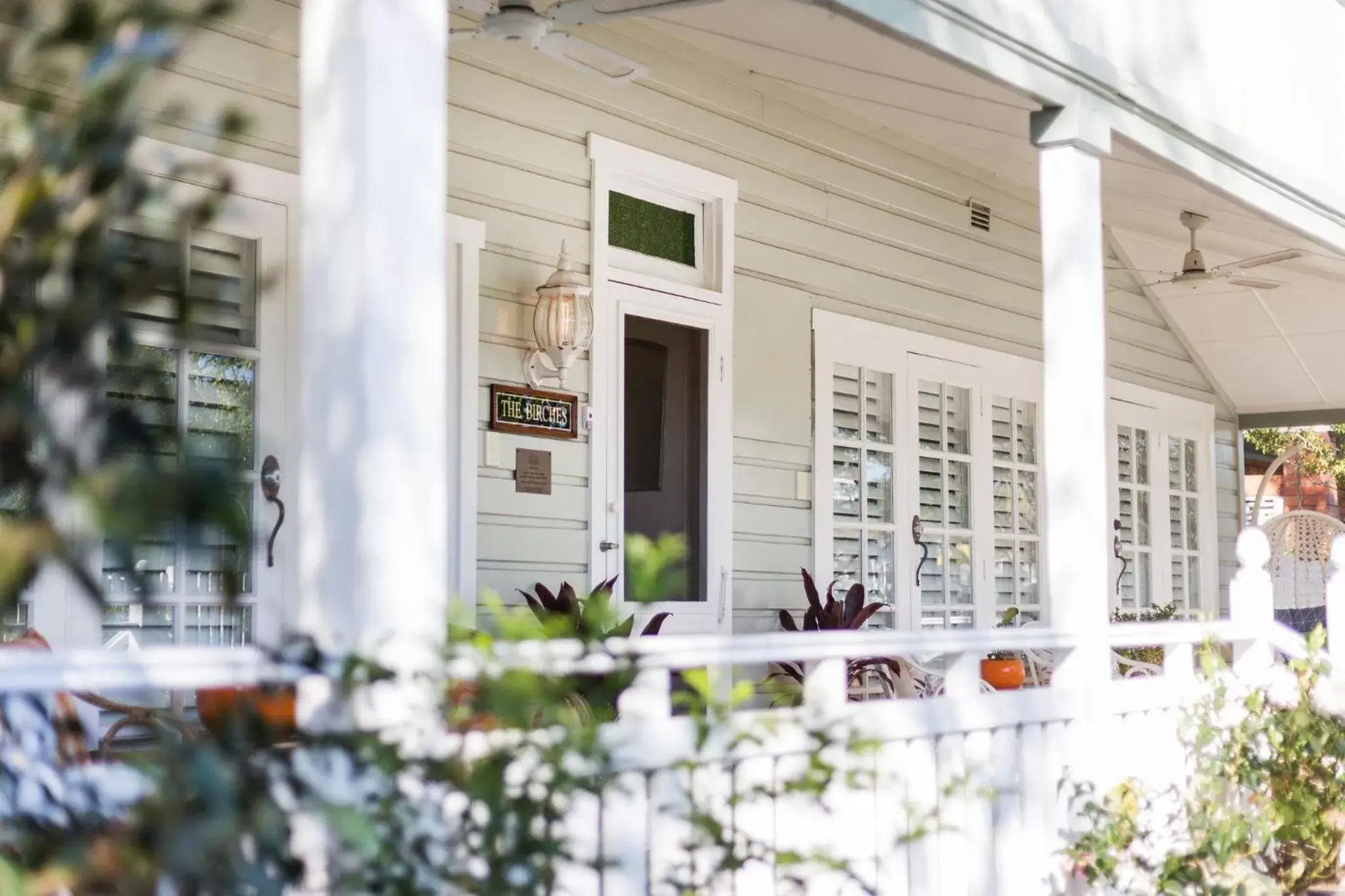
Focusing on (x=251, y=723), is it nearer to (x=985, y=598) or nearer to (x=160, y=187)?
(x=160, y=187)

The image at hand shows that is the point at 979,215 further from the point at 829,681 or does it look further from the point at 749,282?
the point at 829,681

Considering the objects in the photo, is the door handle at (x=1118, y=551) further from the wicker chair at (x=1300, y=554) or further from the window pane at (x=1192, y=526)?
the wicker chair at (x=1300, y=554)

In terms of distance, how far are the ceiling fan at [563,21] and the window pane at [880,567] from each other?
303 cm

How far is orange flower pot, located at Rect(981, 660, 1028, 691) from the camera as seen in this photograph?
6.47 meters

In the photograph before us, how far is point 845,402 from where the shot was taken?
7.09 metres

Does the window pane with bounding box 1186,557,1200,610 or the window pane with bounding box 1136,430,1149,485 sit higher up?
the window pane with bounding box 1136,430,1149,485

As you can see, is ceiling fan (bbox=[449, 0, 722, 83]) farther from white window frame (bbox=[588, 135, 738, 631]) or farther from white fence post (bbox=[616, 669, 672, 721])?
white fence post (bbox=[616, 669, 672, 721])

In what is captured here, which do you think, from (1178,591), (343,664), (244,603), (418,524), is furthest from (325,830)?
(1178,591)

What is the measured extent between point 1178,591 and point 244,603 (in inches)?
284

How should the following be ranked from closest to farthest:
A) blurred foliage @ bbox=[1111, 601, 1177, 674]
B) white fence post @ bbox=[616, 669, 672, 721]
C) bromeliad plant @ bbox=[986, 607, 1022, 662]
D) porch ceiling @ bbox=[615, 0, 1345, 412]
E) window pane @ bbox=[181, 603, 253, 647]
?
white fence post @ bbox=[616, 669, 672, 721], window pane @ bbox=[181, 603, 253, 647], porch ceiling @ bbox=[615, 0, 1345, 412], bromeliad plant @ bbox=[986, 607, 1022, 662], blurred foliage @ bbox=[1111, 601, 1177, 674]

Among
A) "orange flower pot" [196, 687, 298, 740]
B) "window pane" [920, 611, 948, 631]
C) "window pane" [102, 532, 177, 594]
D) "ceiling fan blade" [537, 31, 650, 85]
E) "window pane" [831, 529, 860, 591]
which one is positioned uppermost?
"ceiling fan blade" [537, 31, 650, 85]

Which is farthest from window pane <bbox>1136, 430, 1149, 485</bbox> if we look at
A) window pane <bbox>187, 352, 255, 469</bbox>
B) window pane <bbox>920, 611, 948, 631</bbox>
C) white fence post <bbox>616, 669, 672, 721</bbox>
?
white fence post <bbox>616, 669, 672, 721</bbox>

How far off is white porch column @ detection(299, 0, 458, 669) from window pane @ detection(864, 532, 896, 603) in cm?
484

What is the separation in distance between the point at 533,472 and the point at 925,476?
2.76m
